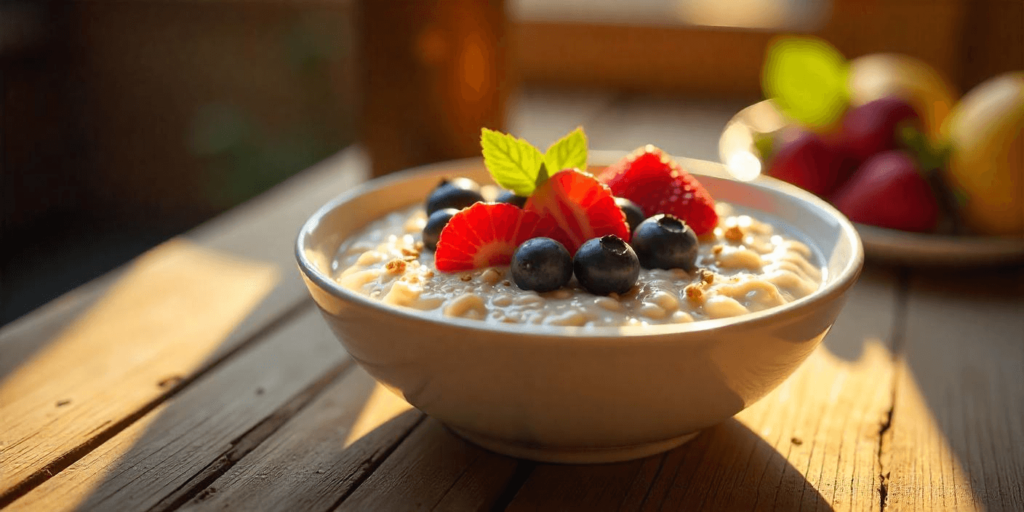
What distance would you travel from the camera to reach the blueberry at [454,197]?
1.04m

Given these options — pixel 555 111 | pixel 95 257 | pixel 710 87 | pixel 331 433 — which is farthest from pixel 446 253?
pixel 95 257

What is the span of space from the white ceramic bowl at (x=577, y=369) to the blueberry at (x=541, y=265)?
125mm

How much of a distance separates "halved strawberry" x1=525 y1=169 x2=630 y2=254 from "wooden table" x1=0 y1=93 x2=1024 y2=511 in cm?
24

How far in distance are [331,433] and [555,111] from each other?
4.72 ft

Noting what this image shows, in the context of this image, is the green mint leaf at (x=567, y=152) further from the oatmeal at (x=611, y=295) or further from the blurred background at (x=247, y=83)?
the blurred background at (x=247, y=83)

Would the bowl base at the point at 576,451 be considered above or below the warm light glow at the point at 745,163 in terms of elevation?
above

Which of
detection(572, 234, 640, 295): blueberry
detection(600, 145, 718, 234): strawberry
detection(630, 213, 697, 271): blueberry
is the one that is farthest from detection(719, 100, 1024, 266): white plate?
detection(572, 234, 640, 295): blueberry

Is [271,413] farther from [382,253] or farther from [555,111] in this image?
[555,111]

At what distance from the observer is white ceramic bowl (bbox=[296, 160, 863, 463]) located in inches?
28.5

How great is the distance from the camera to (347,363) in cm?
112

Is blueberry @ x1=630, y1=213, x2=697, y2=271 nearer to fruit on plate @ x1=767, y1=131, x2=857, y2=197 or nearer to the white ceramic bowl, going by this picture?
the white ceramic bowl

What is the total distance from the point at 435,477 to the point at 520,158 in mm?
357

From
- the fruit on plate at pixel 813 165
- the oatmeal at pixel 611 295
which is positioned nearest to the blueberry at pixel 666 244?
the oatmeal at pixel 611 295

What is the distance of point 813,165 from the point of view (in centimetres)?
154
